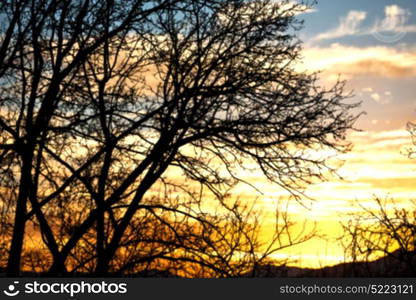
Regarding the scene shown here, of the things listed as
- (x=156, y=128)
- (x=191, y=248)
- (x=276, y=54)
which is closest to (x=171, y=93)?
(x=156, y=128)

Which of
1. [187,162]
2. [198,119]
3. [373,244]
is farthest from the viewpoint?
[373,244]

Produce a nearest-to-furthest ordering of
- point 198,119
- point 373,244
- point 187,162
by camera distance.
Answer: point 198,119
point 187,162
point 373,244

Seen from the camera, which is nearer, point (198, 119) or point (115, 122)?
point (198, 119)

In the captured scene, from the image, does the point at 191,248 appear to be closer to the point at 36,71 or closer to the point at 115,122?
the point at 115,122

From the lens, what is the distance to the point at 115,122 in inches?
558

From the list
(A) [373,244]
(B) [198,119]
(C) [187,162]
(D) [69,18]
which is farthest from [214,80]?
(A) [373,244]

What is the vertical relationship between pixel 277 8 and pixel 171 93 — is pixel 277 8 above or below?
above

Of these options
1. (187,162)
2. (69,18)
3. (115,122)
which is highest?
(69,18)

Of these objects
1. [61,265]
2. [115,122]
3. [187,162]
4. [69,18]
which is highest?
[69,18]

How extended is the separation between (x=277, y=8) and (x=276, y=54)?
0.94 m

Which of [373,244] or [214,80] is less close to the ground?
[214,80]

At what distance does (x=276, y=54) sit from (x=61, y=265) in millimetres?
5768

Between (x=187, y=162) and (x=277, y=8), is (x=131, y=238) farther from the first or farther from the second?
(x=277, y=8)

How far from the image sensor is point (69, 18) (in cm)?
1286
